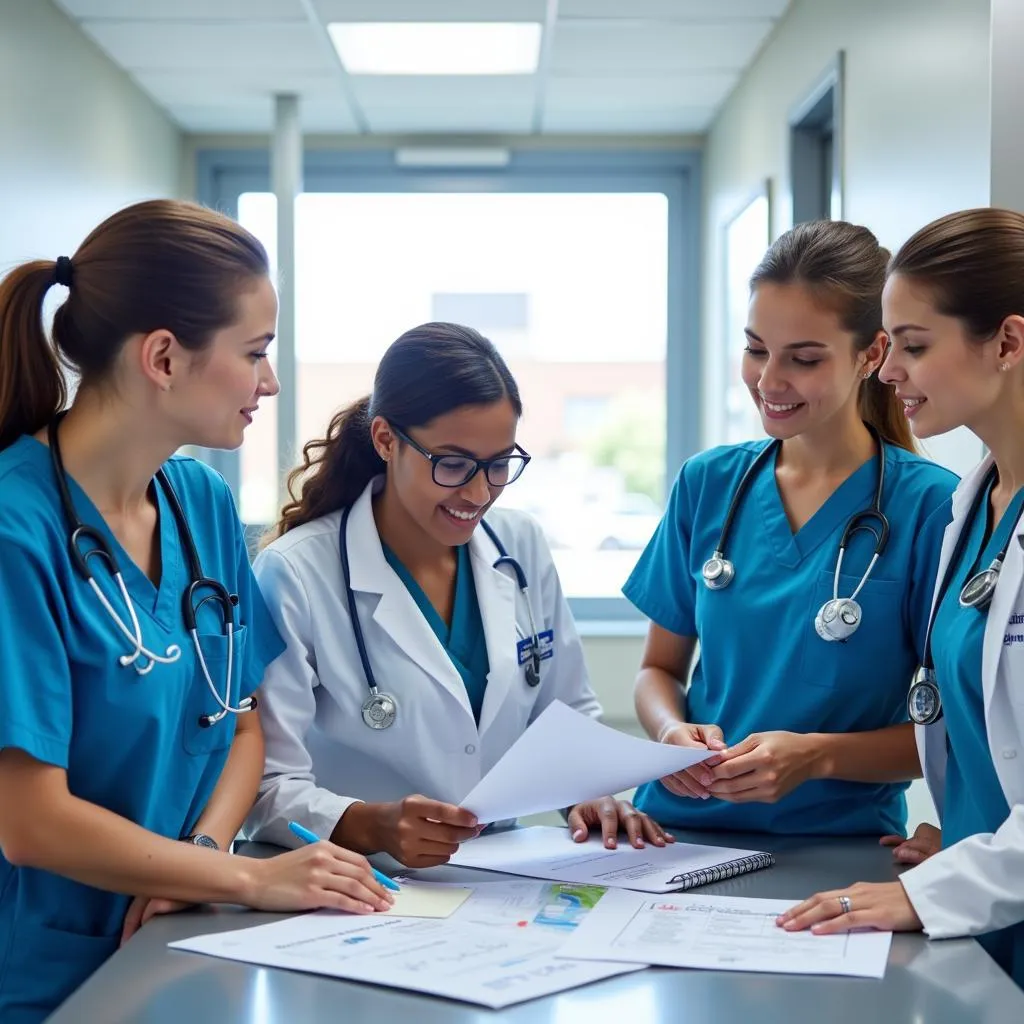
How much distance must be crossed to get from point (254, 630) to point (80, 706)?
11.9 inches

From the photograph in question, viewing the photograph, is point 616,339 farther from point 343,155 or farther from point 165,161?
point 165,161

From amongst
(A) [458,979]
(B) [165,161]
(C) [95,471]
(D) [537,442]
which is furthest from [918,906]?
(B) [165,161]

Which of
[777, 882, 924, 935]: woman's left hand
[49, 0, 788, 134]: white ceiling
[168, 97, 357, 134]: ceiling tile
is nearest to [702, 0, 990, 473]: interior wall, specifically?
[49, 0, 788, 134]: white ceiling

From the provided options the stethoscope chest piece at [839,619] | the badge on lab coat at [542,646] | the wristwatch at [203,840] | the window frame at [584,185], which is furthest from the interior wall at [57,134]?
the stethoscope chest piece at [839,619]

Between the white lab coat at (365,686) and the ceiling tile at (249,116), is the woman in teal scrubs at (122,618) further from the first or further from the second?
the ceiling tile at (249,116)

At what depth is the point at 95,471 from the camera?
1384mm

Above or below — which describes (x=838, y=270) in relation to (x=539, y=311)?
below

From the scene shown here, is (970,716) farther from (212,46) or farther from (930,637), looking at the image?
(212,46)

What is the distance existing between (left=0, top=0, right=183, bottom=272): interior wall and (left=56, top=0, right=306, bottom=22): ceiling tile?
3.4 inches

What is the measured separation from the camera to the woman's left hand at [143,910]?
1.27 metres

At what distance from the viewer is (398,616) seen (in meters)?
1.67

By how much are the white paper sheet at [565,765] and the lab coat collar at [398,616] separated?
11.0 inches

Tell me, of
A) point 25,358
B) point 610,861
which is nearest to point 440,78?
point 25,358

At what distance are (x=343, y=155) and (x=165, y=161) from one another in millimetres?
656
